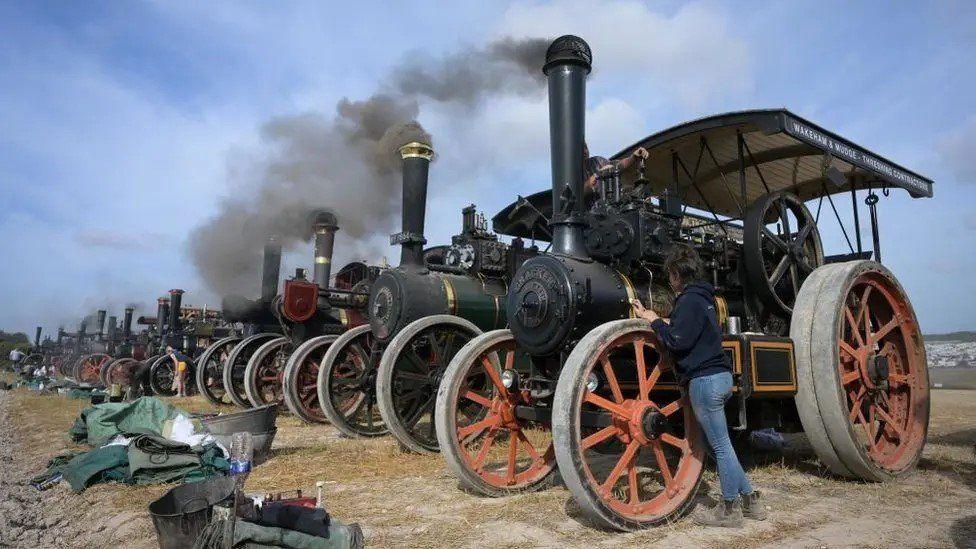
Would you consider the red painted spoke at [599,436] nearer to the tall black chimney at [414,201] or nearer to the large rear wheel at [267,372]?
the tall black chimney at [414,201]

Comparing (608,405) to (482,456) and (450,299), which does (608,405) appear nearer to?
(482,456)

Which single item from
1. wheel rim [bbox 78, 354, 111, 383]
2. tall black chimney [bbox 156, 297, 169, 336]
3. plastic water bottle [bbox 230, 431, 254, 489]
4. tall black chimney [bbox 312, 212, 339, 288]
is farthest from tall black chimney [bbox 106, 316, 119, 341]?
plastic water bottle [bbox 230, 431, 254, 489]

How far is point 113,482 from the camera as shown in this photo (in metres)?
4.40

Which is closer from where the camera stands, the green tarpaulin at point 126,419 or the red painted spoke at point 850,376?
the red painted spoke at point 850,376

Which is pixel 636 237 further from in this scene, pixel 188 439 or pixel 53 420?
pixel 53 420

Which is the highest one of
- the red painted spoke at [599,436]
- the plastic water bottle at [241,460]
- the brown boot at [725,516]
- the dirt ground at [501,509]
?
the red painted spoke at [599,436]

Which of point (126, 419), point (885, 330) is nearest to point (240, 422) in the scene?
point (126, 419)

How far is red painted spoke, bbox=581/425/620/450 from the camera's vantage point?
2973 mm

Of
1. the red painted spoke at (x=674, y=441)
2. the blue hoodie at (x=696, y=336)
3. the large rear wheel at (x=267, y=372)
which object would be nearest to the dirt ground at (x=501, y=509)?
the red painted spoke at (x=674, y=441)

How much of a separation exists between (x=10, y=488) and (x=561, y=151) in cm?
468

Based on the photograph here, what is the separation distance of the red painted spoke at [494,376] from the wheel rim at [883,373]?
2063 mm

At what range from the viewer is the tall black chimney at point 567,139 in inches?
168

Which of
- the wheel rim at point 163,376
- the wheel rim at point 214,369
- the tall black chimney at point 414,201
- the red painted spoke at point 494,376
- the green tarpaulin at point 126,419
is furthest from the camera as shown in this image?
the wheel rim at point 163,376

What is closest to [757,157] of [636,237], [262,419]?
[636,237]
